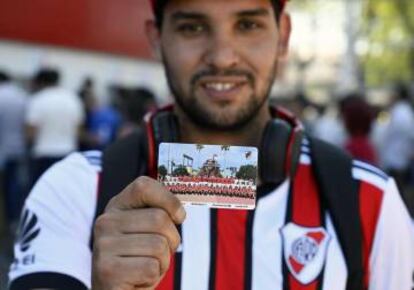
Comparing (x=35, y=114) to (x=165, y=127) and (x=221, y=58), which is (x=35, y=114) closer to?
(x=165, y=127)

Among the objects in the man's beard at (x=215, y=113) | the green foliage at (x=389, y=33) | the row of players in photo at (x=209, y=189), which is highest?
the green foliage at (x=389, y=33)

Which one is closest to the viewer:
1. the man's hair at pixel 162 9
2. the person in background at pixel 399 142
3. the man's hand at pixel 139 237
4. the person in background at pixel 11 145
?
the man's hand at pixel 139 237

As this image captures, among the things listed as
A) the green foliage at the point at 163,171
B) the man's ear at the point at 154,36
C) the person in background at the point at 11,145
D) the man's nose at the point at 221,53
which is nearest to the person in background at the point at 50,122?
the person in background at the point at 11,145

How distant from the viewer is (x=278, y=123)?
203cm

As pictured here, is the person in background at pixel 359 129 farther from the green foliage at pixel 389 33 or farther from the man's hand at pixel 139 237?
the green foliage at pixel 389 33

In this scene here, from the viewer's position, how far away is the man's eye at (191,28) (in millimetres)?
1958

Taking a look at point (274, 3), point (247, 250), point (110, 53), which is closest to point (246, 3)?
point (274, 3)

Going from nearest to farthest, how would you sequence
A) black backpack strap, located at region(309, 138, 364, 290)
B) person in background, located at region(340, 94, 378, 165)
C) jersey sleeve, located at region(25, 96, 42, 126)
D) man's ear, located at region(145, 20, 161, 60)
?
black backpack strap, located at region(309, 138, 364, 290) < man's ear, located at region(145, 20, 161, 60) < person in background, located at region(340, 94, 378, 165) < jersey sleeve, located at region(25, 96, 42, 126)

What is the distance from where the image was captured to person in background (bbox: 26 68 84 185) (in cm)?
695

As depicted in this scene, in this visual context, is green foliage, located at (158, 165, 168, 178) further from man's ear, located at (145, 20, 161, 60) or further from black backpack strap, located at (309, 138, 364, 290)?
man's ear, located at (145, 20, 161, 60)

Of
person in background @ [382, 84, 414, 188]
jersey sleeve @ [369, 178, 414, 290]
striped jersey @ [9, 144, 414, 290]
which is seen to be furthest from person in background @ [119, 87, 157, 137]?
jersey sleeve @ [369, 178, 414, 290]

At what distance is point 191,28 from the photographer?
1973 millimetres

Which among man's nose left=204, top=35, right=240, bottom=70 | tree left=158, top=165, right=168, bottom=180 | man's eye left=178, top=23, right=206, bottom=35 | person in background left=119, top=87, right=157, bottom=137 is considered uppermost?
person in background left=119, top=87, right=157, bottom=137

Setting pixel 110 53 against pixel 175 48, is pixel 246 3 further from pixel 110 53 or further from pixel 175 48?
Result: pixel 110 53
